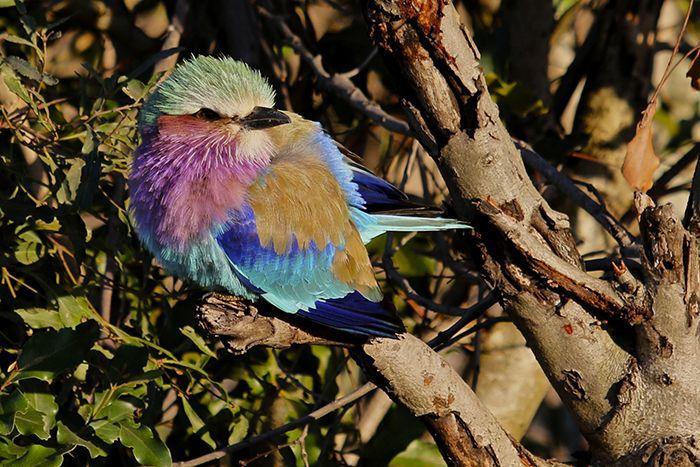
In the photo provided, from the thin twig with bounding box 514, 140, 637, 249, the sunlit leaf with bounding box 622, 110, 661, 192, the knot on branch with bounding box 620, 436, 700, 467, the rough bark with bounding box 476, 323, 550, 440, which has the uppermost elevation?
the sunlit leaf with bounding box 622, 110, 661, 192

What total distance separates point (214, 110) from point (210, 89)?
7 centimetres

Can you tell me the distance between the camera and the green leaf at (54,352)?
8.09 ft

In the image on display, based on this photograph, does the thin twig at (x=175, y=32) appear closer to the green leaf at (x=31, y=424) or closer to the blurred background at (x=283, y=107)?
the blurred background at (x=283, y=107)

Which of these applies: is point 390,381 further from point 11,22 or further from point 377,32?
point 11,22

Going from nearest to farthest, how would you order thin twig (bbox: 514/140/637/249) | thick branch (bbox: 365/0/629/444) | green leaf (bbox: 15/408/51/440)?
thick branch (bbox: 365/0/629/444) → green leaf (bbox: 15/408/51/440) → thin twig (bbox: 514/140/637/249)

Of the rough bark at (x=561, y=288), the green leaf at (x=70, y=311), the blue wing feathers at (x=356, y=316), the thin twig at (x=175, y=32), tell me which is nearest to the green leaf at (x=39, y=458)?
the green leaf at (x=70, y=311)

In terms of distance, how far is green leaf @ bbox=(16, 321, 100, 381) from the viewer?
2467 mm

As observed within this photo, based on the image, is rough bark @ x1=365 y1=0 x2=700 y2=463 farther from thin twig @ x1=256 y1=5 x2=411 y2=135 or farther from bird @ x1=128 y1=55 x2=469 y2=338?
thin twig @ x1=256 y1=5 x2=411 y2=135

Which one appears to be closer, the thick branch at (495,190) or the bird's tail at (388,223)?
the thick branch at (495,190)

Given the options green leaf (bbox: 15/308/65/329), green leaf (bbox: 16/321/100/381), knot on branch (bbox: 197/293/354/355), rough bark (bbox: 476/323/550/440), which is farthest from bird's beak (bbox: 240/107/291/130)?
rough bark (bbox: 476/323/550/440)

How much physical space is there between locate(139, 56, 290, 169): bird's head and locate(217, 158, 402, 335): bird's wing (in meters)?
0.11

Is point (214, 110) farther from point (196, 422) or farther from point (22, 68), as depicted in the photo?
point (196, 422)

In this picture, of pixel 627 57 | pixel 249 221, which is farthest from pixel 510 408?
pixel 249 221

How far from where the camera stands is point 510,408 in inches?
148
